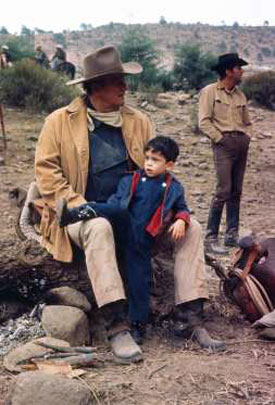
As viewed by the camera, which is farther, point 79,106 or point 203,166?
point 203,166

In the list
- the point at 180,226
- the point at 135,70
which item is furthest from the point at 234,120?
the point at 180,226

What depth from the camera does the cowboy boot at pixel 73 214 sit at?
4051 millimetres

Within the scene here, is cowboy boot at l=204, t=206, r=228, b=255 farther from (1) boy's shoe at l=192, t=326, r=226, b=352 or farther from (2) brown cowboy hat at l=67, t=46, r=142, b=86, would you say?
(1) boy's shoe at l=192, t=326, r=226, b=352

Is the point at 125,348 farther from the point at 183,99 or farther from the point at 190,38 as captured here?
the point at 190,38

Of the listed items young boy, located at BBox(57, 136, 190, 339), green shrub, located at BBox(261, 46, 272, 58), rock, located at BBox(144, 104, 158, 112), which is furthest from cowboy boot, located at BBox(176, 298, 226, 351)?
green shrub, located at BBox(261, 46, 272, 58)

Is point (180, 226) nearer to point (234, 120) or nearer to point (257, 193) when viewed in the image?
point (234, 120)

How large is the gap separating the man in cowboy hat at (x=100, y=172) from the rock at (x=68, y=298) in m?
0.23

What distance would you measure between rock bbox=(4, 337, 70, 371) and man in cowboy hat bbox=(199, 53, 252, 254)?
3386 mm

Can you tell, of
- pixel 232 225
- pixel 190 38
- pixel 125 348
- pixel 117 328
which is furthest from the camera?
pixel 190 38

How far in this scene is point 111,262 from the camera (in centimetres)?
402

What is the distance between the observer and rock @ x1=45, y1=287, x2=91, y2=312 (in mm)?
4367

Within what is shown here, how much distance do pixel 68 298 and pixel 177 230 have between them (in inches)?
31.6

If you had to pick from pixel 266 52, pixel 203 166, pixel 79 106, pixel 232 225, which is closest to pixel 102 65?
pixel 79 106

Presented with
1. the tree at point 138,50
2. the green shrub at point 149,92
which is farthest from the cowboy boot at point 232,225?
the tree at point 138,50
